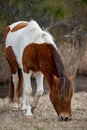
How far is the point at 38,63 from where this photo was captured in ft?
23.4

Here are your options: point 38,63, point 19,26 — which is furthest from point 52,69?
point 19,26

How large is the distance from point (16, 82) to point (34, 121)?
1.62 metres

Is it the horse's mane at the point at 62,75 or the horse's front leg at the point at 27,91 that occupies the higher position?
the horse's mane at the point at 62,75

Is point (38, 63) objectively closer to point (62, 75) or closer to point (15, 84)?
point (62, 75)

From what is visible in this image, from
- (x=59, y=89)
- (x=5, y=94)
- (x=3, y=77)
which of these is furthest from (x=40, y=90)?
(x=3, y=77)

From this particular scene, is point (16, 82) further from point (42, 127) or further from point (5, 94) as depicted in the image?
point (5, 94)

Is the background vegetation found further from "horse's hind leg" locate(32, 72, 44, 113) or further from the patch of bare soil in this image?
the patch of bare soil

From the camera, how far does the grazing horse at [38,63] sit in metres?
6.57

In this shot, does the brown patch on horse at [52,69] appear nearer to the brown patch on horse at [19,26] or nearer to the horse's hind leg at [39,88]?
the horse's hind leg at [39,88]

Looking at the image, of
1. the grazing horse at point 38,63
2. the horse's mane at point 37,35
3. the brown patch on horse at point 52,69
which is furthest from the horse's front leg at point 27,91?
the horse's mane at point 37,35

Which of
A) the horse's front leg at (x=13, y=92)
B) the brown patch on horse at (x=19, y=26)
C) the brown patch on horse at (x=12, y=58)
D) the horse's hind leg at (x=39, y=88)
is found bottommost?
the horse's front leg at (x=13, y=92)

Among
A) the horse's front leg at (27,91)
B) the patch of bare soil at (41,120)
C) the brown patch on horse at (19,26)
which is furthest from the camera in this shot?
the brown patch on horse at (19,26)

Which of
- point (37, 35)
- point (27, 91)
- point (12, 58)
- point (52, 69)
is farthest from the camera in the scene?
point (12, 58)

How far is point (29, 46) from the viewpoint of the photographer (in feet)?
24.0
